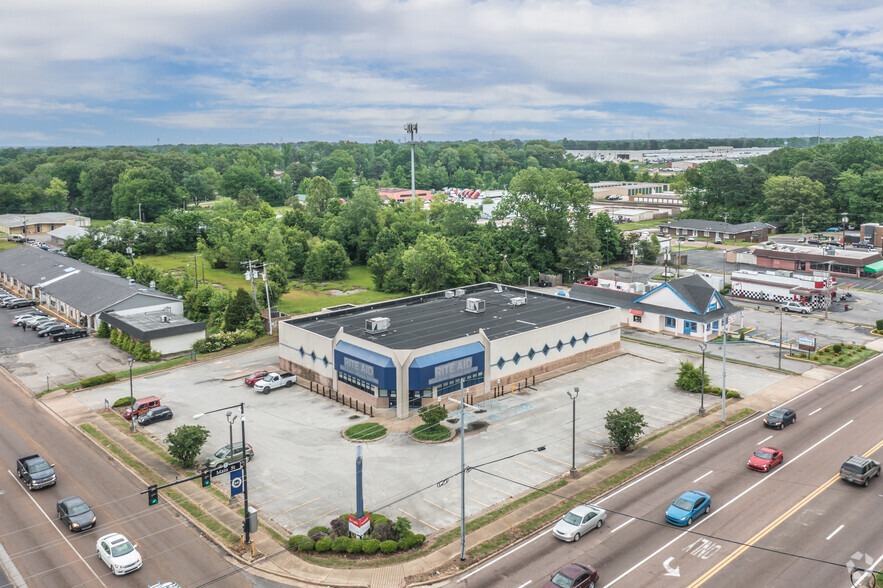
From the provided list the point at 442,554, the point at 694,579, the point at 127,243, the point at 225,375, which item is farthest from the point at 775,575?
the point at 127,243

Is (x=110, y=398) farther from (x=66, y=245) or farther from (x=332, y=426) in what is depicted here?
(x=66, y=245)

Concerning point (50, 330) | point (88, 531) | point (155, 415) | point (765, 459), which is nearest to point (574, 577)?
point (765, 459)

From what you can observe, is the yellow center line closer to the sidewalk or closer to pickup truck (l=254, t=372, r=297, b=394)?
the sidewalk

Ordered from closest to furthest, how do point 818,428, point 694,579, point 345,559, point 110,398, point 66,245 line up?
point 694,579 → point 345,559 → point 818,428 → point 110,398 → point 66,245

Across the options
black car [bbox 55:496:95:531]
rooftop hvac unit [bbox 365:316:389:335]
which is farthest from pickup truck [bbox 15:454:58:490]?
rooftop hvac unit [bbox 365:316:389:335]

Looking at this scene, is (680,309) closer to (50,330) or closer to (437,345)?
(437,345)
